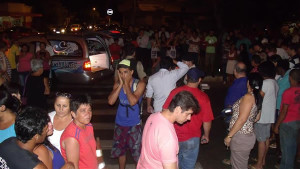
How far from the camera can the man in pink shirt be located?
11.3 feet

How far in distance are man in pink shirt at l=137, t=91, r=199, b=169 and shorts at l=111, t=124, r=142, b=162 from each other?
2040mm

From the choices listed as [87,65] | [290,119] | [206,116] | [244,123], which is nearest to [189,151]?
[206,116]

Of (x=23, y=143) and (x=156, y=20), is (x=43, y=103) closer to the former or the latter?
(x=23, y=143)

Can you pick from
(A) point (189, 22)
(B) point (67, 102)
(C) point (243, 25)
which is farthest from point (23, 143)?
(A) point (189, 22)

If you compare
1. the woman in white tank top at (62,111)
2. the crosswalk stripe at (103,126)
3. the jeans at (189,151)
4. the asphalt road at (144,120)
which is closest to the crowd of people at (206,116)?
the jeans at (189,151)

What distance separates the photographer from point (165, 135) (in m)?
3.49

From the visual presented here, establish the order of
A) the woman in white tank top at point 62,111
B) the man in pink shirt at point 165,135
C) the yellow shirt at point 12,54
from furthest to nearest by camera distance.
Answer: the yellow shirt at point 12,54
the woman in white tank top at point 62,111
the man in pink shirt at point 165,135

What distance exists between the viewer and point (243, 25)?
27203 mm

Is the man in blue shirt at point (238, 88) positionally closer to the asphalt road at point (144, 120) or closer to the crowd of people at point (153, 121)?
the crowd of people at point (153, 121)

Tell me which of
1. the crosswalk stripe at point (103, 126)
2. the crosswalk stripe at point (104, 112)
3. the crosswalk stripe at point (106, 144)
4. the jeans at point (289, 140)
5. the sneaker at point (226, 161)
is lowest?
the sneaker at point (226, 161)

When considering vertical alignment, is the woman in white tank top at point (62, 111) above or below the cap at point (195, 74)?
below

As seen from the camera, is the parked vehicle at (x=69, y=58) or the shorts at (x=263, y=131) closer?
the shorts at (x=263, y=131)

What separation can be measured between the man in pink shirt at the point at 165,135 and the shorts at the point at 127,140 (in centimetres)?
204

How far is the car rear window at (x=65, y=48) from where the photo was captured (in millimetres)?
11641
